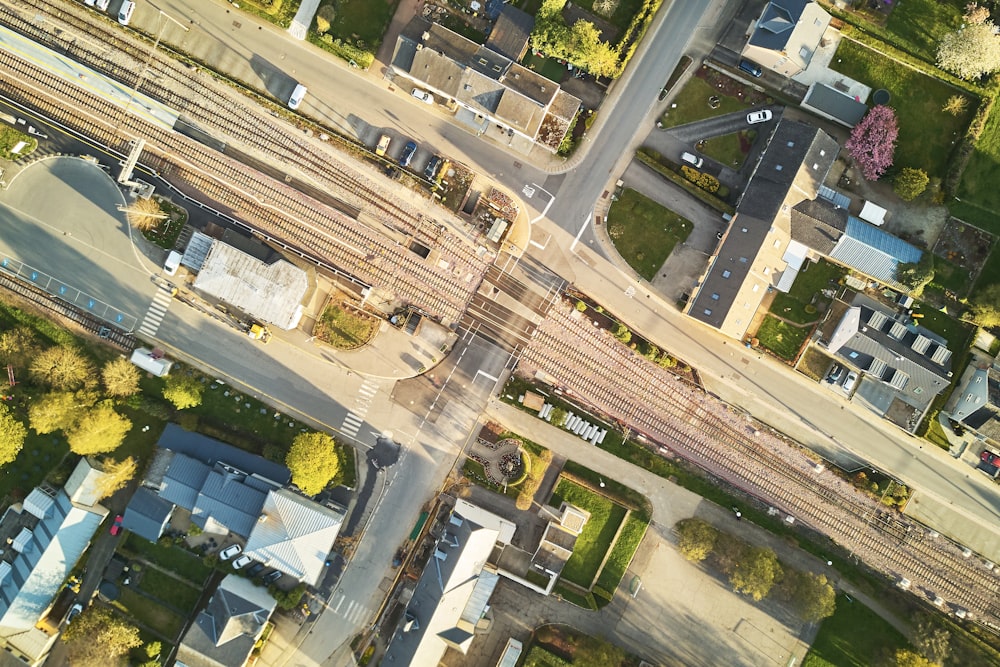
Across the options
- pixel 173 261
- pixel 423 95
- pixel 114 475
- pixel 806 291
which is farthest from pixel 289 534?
pixel 806 291

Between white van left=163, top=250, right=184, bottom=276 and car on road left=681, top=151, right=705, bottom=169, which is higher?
car on road left=681, top=151, right=705, bottom=169

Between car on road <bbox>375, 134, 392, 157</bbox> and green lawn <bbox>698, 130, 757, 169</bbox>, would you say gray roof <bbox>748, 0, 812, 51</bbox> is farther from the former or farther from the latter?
car on road <bbox>375, 134, 392, 157</bbox>

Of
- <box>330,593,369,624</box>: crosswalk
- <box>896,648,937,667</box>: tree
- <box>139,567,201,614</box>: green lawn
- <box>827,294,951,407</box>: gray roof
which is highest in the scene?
<box>827,294,951,407</box>: gray roof

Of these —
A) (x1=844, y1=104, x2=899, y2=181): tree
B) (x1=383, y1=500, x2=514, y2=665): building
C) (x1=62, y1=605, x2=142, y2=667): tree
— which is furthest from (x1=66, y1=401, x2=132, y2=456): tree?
(x1=844, y1=104, x2=899, y2=181): tree

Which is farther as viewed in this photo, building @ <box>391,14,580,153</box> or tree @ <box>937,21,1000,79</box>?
building @ <box>391,14,580,153</box>

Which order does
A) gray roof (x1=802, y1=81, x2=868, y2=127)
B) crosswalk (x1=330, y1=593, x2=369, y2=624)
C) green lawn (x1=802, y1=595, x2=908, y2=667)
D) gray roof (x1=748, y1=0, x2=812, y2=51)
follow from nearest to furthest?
gray roof (x1=748, y1=0, x2=812, y2=51)
gray roof (x1=802, y1=81, x2=868, y2=127)
green lawn (x1=802, y1=595, x2=908, y2=667)
crosswalk (x1=330, y1=593, x2=369, y2=624)

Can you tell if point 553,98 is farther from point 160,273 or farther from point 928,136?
point 160,273

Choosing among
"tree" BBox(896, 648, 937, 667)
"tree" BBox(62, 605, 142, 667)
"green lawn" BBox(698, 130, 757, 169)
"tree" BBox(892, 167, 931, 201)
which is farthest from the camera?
"green lawn" BBox(698, 130, 757, 169)
